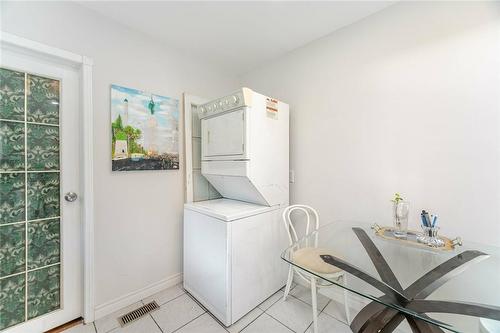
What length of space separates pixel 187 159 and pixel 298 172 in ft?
4.14

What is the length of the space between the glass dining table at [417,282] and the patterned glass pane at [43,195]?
6.13ft

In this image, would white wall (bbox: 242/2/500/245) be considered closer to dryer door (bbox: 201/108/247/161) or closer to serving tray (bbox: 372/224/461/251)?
serving tray (bbox: 372/224/461/251)

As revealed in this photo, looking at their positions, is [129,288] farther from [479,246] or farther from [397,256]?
[479,246]

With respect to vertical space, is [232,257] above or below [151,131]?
below

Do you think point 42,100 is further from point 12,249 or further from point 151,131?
point 12,249

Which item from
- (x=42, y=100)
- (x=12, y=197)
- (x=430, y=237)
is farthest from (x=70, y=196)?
(x=430, y=237)

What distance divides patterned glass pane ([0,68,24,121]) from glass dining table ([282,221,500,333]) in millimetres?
2152

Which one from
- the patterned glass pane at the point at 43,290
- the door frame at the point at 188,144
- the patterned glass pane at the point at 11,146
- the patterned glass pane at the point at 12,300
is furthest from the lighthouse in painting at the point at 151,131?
the patterned glass pane at the point at 12,300

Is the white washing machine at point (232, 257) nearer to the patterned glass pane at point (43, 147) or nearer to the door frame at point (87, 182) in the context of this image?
the door frame at point (87, 182)

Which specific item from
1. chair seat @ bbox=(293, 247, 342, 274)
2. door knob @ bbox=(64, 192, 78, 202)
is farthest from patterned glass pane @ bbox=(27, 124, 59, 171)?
chair seat @ bbox=(293, 247, 342, 274)

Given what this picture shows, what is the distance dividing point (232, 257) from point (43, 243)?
1.49 metres

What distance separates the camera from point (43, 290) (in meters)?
1.56

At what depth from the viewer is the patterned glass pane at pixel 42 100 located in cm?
151

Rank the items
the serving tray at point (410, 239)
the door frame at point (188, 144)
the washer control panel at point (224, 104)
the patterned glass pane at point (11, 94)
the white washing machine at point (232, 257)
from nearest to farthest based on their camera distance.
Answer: the serving tray at point (410, 239) → the patterned glass pane at point (11, 94) → the white washing machine at point (232, 257) → the washer control panel at point (224, 104) → the door frame at point (188, 144)
